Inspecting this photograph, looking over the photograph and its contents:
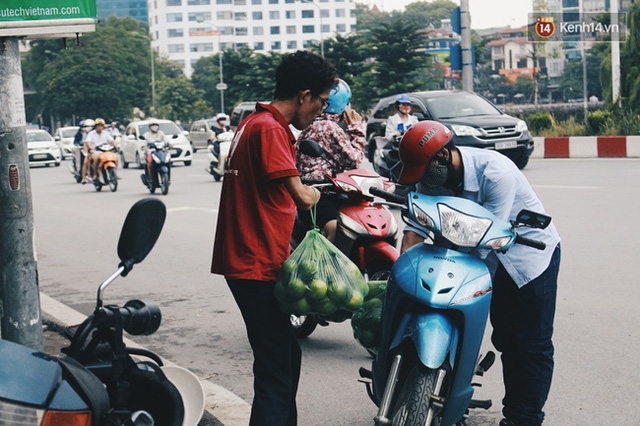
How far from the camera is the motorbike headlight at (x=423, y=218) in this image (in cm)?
362

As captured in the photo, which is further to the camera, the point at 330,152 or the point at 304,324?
the point at 304,324

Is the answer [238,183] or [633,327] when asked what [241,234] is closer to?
[238,183]

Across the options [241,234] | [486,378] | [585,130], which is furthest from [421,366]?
[585,130]

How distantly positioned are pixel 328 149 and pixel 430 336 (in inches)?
113

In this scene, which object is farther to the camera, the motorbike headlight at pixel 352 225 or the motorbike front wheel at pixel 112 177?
the motorbike front wheel at pixel 112 177

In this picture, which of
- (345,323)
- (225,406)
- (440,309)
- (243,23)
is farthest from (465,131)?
(243,23)

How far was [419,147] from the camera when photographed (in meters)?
3.73

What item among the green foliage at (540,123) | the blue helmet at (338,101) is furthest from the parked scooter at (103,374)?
the green foliage at (540,123)

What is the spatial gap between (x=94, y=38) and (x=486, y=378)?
77.9m

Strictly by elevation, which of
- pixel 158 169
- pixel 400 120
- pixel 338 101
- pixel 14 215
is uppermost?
pixel 338 101

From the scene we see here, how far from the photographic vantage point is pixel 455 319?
142 inches

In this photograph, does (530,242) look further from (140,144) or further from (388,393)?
(140,144)

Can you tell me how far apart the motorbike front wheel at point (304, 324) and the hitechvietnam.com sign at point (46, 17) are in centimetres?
253

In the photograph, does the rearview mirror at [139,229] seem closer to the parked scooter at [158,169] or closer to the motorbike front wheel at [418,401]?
the motorbike front wheel at [418,401]
